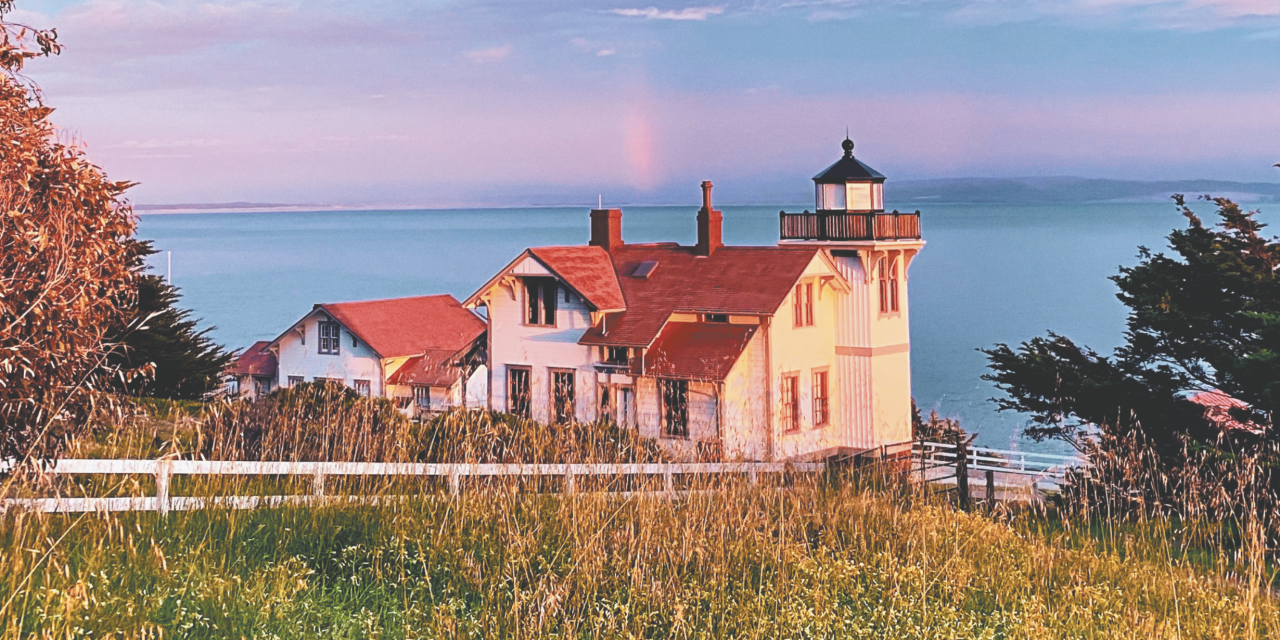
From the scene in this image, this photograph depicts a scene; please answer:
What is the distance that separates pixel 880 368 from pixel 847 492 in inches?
765

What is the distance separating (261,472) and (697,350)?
59.0ft

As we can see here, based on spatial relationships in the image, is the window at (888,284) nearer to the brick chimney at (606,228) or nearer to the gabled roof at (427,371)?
the brick chimney at (606,228)

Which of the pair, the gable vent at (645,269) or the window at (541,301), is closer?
the window at (541,301)

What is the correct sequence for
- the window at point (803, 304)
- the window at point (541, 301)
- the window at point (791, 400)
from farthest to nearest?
the window at point (541, 301)
the window at point (803, 304)
the window at point (791, 400)

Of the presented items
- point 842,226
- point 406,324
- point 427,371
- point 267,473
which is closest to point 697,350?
point 842,226

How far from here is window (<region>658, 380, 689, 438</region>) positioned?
26094 millimetres

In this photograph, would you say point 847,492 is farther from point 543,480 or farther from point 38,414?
point 38,414

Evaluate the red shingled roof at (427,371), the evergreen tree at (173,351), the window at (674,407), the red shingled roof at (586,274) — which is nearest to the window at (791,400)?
the window at (674,407)

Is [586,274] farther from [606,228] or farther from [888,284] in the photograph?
[888,284]

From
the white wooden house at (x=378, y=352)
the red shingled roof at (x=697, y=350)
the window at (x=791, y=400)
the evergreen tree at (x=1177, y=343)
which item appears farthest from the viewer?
the white wooden house at (x=378, y=352)

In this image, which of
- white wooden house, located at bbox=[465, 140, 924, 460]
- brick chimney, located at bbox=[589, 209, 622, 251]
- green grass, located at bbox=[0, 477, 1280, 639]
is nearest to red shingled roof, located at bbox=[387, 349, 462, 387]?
white wooden house, located at bbox=[465, 140, 924, 460]

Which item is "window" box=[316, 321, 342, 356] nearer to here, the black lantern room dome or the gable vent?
the gable vent

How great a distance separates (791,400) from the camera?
89.7 ft

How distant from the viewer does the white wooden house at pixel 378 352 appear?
3431 centimetres
